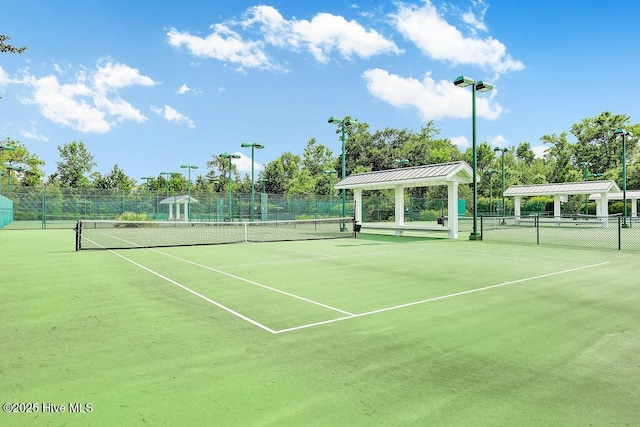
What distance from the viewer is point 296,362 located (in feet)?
13.3

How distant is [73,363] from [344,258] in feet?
30.4

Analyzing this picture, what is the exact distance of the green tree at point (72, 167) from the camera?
6412 centimetres

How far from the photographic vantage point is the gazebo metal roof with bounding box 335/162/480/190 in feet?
66.3

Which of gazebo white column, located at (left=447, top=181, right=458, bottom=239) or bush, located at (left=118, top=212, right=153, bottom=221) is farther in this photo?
bush, located at (left=118, top=212, right=153, bottom=221)

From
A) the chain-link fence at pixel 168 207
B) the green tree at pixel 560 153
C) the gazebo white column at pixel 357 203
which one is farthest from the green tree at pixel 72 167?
the green tree at pixel 560 153

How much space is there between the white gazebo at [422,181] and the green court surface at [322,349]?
449 inches

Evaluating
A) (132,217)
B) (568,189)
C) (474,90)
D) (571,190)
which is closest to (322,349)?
(474,90)

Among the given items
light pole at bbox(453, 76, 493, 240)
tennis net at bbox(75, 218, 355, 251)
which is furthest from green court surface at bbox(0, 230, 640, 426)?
light pole at bbox(453, 76, 493, 240)

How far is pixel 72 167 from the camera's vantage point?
64438 millimetres

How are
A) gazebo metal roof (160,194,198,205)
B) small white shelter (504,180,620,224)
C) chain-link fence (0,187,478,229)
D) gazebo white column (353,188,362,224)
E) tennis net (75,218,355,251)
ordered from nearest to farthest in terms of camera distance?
tennis net (75,218,355,251)
gazebo white column (353,188,362,224)
small white shelter (504,180,620,224)
chain-link fence (0,187,478,229)
gazebo metal roof (160,194,198,205)

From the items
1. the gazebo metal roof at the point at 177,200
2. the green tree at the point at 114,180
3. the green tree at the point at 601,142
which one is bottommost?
the gazebo metal roof at the point at 177,200

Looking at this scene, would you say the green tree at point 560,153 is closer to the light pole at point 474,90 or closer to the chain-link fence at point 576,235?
the chain-link fence at point 576,235

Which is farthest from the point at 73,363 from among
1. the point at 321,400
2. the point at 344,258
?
the point at 344,258

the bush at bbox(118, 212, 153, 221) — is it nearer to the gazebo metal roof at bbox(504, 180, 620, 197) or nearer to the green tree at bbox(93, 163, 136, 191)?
the green tree at bbox(93, 163, 136, 191)
